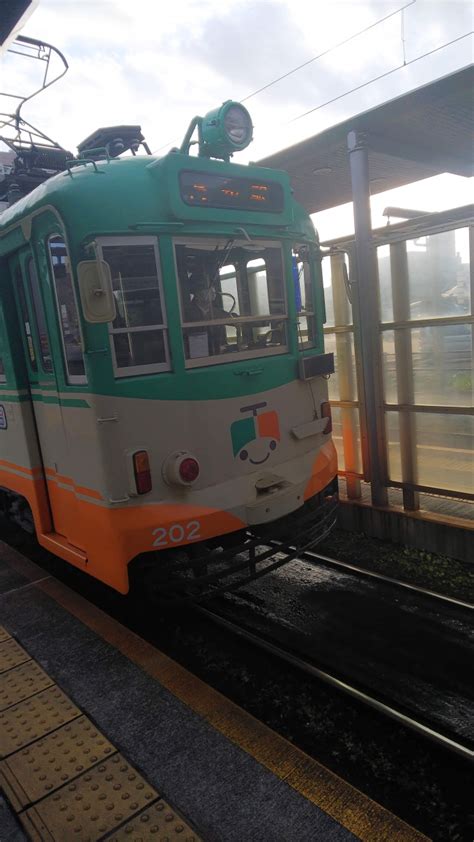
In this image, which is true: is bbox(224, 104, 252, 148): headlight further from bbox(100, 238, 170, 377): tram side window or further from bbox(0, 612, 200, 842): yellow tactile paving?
bbox(0, 612, 200, 842): yellow tactile paving

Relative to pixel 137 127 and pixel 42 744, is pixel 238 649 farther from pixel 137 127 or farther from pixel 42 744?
pixel 137 127

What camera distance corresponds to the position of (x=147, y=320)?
12.0 ft

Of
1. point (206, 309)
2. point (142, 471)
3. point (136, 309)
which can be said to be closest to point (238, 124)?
point (206, 309)

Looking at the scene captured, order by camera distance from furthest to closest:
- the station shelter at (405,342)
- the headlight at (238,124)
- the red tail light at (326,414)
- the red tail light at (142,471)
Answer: the station shelter at (405,342)
the red tail light at (326,414)
the headlight at (238,124)
the red tail light at (142,471)

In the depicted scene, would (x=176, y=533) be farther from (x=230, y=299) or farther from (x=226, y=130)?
(x=226, y=130)

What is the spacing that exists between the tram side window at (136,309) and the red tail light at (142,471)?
53cm

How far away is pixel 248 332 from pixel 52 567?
3310 millimetres

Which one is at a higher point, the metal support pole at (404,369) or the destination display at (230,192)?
the destination display at (230,192)

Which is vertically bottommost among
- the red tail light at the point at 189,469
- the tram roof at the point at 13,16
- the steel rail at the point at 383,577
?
the steel rail at the point at 383,577

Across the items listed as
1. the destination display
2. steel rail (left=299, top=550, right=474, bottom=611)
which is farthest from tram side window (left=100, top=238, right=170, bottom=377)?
steel rail (left=299, top=550, right=474, bottom=611)

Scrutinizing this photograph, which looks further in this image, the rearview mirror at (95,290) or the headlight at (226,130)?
the headlight at (226,130)

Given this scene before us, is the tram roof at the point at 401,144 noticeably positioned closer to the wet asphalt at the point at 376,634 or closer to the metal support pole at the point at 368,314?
the metal support pole at the point at 368,314

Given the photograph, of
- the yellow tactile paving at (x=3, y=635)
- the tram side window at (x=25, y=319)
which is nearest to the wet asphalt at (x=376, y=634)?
the yellow tactile paving at (x=3, y=635)

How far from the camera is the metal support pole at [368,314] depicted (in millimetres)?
5574
